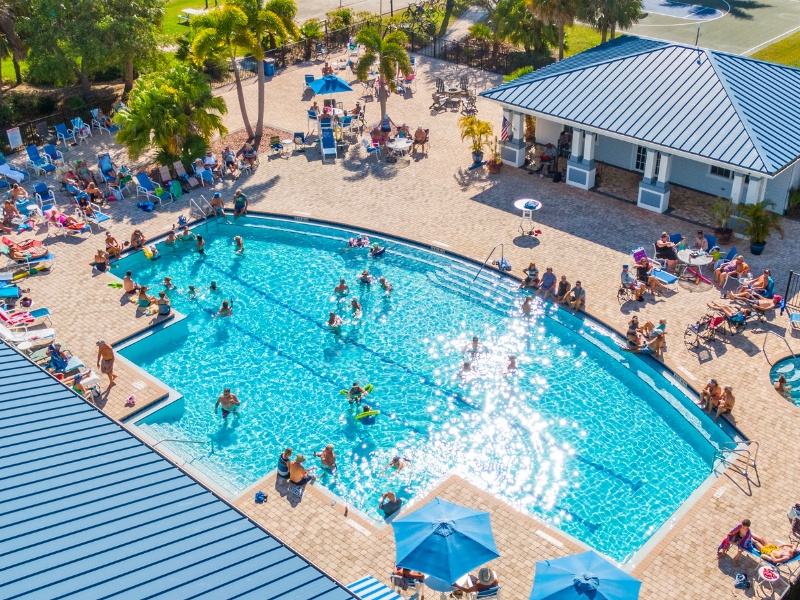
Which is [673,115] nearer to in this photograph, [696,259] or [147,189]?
[696,259]

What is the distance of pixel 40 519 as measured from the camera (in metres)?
11.5

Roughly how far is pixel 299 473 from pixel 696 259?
48.8 ft

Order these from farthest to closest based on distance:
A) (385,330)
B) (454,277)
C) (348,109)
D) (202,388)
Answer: (348,109)
(454,277)
(385,330)
(202,388)

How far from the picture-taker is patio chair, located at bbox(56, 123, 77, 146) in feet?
119

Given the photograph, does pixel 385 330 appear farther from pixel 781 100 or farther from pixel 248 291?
pixel 781 100

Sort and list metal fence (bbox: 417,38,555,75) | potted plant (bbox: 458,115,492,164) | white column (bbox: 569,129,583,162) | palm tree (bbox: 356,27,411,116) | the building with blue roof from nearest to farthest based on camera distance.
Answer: the building with blue roof < white column (bbox: 569,129,583,162) < potted plant (bbox: 458,115,492,164) < palm tree (bbox: 356,27,411,116) < metal fence (bbox: 417,38,555,75)

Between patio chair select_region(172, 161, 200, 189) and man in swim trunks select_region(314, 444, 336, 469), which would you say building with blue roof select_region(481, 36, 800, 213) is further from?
man in swim trunks select_region(314, 444, 336, 469)

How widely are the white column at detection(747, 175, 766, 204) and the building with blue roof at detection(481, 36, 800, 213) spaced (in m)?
0.04

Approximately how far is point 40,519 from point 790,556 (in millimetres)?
14292

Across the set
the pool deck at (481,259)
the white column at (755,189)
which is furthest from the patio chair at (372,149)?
the white column at (755,189)

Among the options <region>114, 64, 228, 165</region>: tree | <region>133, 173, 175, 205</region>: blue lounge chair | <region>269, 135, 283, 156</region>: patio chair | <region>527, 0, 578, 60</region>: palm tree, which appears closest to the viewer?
<region>114, 64, 228, 165</region>: tree

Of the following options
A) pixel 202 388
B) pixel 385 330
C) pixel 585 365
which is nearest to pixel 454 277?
pixel 385 330

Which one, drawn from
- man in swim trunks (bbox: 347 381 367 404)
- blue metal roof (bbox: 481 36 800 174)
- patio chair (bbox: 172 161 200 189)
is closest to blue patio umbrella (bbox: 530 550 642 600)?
man in swim trunks (bbox: 347 381 367 404)

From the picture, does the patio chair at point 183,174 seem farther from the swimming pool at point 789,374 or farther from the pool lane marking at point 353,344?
the swimming pool at point 789,374
